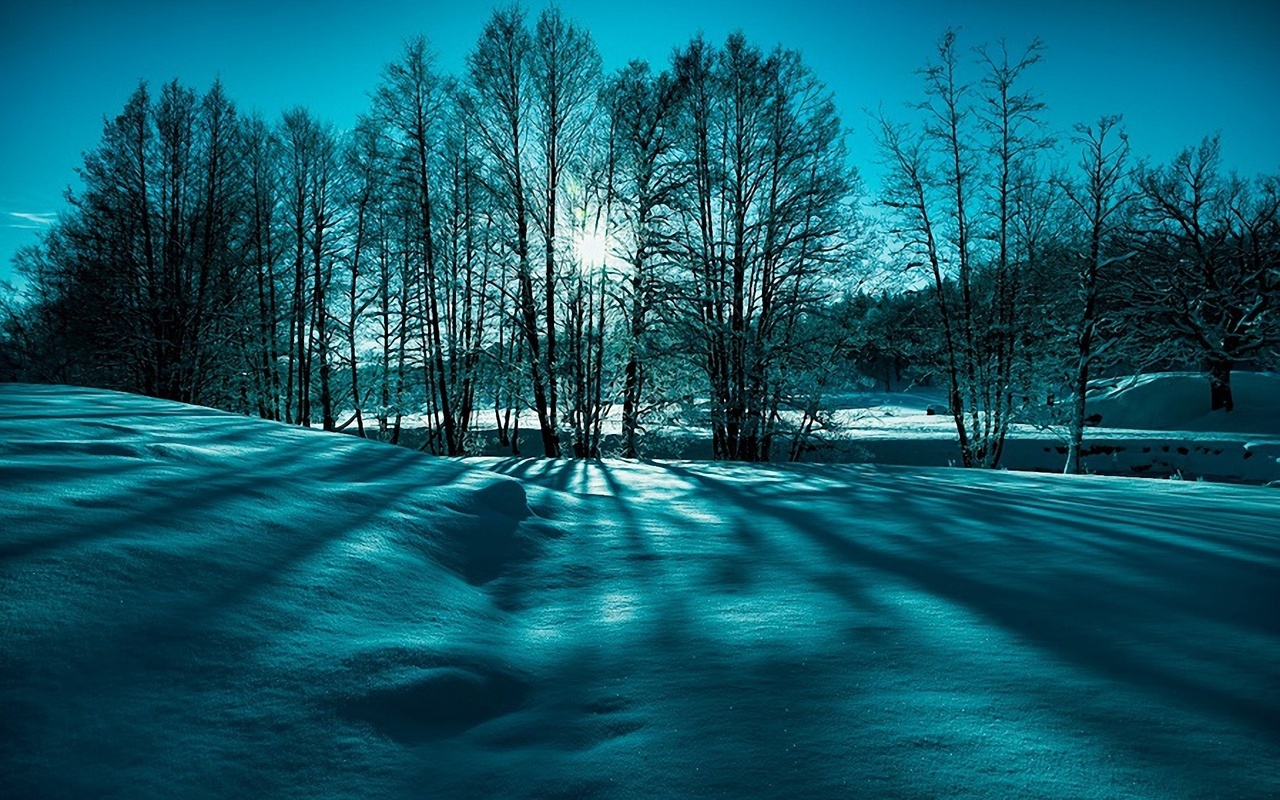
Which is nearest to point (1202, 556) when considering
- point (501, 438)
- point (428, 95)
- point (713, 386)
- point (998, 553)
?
point (998, 553)

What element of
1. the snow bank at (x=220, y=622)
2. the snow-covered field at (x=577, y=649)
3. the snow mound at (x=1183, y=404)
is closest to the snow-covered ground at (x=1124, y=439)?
the snow mound at (x=1183, y=404)

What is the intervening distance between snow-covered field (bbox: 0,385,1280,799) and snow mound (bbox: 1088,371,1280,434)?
23.1m

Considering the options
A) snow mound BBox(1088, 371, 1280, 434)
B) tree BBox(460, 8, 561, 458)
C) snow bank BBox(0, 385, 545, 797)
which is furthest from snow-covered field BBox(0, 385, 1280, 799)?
snow mound BBox(1088, 371, 1280, 434)

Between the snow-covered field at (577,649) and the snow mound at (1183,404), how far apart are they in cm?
2314

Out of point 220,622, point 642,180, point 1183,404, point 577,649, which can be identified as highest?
point 642,180

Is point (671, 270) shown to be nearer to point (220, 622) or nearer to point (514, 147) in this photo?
point (514, 147)

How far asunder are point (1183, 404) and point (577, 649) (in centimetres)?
2888

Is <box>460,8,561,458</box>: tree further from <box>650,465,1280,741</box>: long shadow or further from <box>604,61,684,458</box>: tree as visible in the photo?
<box>650,465,1280,741</box>: long shadow

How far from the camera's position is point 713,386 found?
11.6 meters

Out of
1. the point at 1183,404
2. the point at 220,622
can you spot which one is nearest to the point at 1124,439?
the point at 1183,404

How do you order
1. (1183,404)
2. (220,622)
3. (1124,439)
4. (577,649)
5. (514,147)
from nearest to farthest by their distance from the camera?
(220,622), (577,649), (514,147), (1124,439), (1183,404)

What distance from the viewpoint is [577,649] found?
1.90 m

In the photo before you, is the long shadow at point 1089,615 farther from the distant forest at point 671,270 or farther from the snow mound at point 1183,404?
the snow mound at point 1183,404

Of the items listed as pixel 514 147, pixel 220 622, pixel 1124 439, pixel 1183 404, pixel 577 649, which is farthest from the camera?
pixel 1183 404
